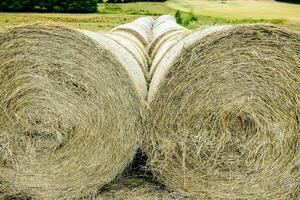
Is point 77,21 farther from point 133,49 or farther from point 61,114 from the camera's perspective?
point 61,114

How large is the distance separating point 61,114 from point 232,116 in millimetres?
1592

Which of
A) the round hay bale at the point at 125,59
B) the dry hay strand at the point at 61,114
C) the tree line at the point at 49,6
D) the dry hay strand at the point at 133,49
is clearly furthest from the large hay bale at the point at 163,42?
the tree line at the point at 49,6

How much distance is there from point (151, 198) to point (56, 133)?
1105 millimetres

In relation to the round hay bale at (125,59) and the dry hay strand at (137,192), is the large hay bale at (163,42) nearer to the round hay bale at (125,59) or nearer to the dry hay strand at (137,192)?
the round hay bale at (125,59)

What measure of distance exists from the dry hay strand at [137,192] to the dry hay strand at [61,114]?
0.18 m

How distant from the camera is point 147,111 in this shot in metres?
4.89

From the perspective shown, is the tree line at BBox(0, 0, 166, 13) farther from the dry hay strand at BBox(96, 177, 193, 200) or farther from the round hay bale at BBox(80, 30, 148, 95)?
the dry hay strand at BBox(96, 177, 193, 200)

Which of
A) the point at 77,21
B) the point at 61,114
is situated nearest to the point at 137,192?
the point at 61,114

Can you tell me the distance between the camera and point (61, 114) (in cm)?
483

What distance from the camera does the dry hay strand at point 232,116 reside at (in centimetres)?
462

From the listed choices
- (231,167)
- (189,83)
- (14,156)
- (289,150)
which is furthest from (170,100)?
(14,156)

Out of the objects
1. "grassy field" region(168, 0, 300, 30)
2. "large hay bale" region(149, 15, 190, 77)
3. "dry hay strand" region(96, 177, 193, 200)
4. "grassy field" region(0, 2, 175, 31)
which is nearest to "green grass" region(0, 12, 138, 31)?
"grassy field" region(0, 2, 175, 31)

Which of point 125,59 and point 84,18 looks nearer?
point 125,59

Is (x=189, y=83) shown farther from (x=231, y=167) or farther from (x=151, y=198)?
(x=151, y=198)
